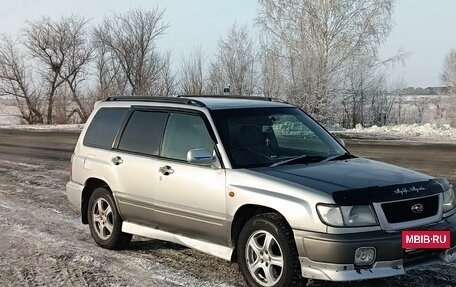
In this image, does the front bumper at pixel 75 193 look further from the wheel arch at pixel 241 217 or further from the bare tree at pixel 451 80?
the bare tree at pixel 451 80

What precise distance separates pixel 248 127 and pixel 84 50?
135ft

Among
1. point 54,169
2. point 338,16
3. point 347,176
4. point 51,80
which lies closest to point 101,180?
point 347,176

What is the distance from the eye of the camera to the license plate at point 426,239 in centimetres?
438

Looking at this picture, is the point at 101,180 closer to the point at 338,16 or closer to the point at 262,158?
the point at 262,158

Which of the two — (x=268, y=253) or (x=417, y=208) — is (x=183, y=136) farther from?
(x=417, y=208)

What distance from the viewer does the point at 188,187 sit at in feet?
17.7

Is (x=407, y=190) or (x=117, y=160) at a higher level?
(x=117, y=160)

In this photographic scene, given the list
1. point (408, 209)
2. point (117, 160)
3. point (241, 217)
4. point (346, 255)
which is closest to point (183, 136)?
point (117, 160)

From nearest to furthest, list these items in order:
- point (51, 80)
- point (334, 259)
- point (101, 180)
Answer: point (334, 259) < point (101, 180) < point (51, 80)

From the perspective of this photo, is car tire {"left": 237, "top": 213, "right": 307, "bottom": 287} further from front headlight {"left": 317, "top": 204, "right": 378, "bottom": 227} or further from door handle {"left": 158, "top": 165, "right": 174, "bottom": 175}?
door handle {"left": 158, "top": 165, "right": 174, "bottom": 175}

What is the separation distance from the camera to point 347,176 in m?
4.73

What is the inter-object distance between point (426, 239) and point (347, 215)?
2.25 ft

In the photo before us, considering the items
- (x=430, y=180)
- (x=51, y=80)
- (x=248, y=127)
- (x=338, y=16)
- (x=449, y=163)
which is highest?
(x=338, y=16)

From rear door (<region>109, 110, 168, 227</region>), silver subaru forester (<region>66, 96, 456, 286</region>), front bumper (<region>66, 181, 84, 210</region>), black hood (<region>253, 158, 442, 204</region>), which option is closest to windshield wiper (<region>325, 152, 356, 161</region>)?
silver subaru forester (<region>66, 96, 456, 286</region>)
